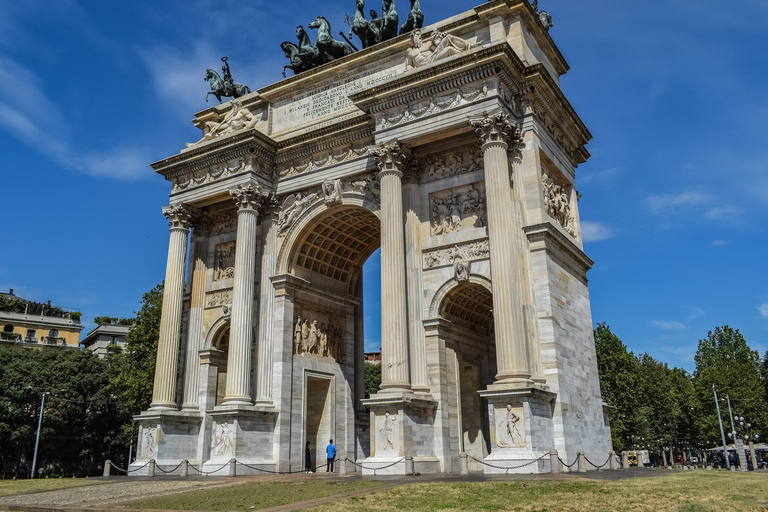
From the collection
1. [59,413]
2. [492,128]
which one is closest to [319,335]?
[492,128]

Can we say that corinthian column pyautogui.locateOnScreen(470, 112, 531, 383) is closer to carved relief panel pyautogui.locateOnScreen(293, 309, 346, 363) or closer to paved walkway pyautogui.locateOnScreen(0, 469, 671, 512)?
paved walkway pyautogui.locateOnScreen(0, 469, 671, 512)

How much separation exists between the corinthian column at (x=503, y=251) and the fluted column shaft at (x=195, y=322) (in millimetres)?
16741

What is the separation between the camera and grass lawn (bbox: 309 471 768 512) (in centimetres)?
1185

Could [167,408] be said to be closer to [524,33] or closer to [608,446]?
[608,446]

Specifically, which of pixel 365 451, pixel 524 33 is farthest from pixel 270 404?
pixel 524 33

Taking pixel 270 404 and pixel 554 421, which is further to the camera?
pixel 270 404

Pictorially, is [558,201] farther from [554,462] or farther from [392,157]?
[554,462]

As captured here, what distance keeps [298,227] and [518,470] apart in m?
16.4

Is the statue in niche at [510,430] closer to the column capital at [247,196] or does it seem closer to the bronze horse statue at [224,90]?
the column capital at [247,196]

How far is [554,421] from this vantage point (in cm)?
2348

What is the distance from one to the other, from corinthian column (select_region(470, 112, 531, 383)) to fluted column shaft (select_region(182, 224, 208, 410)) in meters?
16.7

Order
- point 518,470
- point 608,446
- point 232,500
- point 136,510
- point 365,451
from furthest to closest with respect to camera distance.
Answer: point 365,451
point 608,446
point 518,470
point 232,500
point 136,510

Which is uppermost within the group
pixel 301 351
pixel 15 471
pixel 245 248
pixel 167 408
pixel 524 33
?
pixel 524 33

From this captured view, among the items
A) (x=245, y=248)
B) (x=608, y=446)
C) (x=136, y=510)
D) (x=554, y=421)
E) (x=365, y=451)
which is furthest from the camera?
(x=365, y=451)
